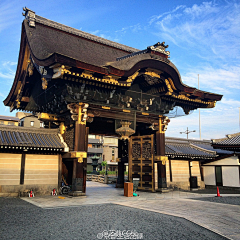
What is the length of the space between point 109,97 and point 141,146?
15.3 ft

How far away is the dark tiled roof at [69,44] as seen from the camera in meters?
15.5

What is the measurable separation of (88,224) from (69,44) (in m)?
14.7

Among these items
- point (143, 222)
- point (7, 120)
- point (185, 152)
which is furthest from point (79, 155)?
point (7, 120)

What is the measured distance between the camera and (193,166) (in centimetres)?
2194

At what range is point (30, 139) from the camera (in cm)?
1494

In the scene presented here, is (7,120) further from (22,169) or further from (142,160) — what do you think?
(142,160)

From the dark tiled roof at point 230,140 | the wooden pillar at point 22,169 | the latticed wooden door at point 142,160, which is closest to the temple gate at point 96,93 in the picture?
the latticed wooden door at point 142,160

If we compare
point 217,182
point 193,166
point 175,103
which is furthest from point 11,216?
point 217,182

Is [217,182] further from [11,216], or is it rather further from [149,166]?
[11,216]

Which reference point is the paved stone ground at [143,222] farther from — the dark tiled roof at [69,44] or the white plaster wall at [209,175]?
the white plaster wall at [209,175]

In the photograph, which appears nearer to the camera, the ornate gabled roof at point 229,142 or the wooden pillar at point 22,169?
the wooden pillar at point 22,169

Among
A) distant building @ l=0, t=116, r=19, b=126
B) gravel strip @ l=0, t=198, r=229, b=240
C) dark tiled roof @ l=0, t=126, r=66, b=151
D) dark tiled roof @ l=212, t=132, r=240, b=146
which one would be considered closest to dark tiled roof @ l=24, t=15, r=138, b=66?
dark tiled roof @ l=0, t=126, r=66, b=151

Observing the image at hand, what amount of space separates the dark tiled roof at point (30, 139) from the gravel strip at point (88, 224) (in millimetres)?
5160

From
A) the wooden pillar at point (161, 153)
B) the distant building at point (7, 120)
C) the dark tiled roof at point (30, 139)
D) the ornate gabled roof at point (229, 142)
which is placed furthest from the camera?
the distant building at point (7, 120)
